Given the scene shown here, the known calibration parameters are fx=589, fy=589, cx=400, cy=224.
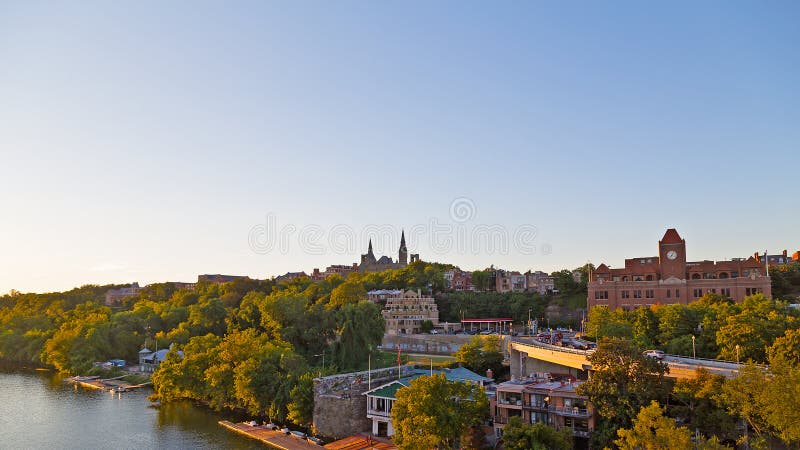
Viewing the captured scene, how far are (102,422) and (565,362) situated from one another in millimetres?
37737

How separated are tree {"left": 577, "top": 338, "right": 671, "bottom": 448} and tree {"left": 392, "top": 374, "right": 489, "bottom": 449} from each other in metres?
6.84

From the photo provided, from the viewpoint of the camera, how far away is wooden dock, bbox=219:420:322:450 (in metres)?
39.7

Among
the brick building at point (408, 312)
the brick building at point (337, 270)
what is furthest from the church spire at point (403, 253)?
the brick building at point (408, 312)

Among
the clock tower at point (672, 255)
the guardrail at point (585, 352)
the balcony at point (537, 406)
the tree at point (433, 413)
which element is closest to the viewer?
the tree at point (433, 413)

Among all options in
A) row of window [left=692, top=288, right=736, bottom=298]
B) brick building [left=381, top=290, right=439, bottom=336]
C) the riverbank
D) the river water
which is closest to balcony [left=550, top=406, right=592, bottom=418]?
the river water

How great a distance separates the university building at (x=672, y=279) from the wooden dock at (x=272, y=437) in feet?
171

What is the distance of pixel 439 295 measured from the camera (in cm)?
10269

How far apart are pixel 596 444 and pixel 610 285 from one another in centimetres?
4967

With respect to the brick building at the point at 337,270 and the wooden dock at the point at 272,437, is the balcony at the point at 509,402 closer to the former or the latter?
the wooden dock at the point at 272,437

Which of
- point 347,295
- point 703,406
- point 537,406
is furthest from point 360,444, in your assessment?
point 347,295

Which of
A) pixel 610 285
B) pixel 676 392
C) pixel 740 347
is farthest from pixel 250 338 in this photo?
pixel 610 285

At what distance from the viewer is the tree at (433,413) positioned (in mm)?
33438

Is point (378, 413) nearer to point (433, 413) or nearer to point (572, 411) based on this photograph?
point (433, 413)

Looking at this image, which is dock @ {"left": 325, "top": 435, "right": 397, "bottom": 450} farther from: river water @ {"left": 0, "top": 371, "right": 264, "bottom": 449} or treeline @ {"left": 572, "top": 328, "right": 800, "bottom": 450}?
treeline @ {"left": 572, "top": 328, "right": 800, "bottom": 450}
